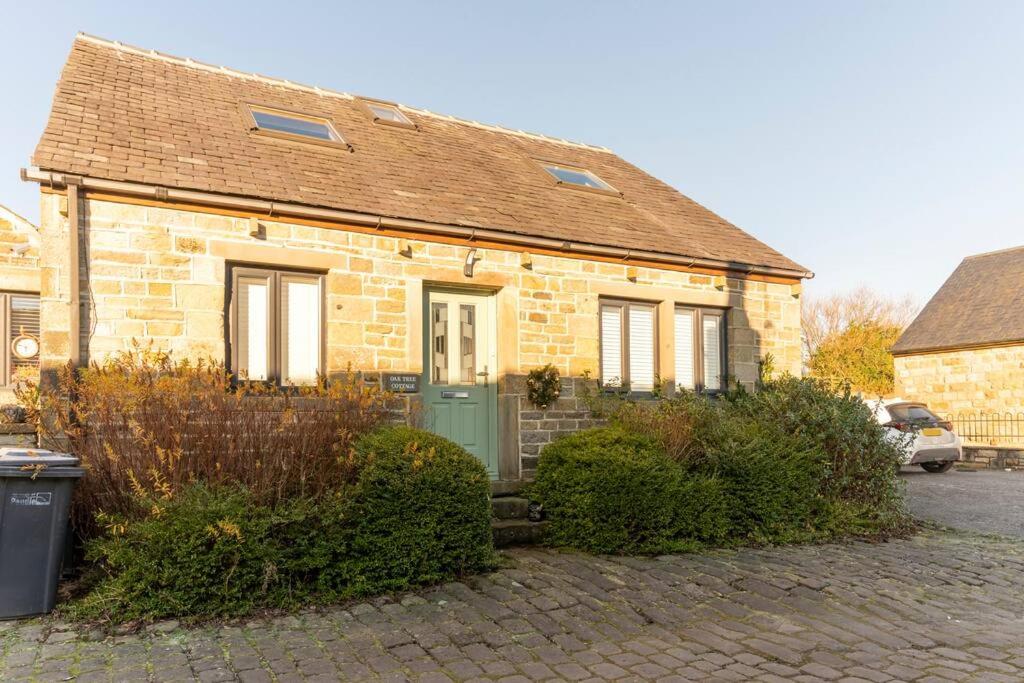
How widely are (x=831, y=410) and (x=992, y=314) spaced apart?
17.0 m

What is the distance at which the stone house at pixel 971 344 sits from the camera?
67.9ft

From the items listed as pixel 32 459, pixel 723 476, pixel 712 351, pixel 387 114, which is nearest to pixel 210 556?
pixel 32 459

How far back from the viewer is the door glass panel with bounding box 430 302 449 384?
8.65 m

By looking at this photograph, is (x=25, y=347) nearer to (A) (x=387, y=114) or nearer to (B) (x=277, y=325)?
(B) (x=277, y=325)

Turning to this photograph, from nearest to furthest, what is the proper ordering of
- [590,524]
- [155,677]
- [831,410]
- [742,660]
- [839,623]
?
1. [155,677]
2. [742,660]
3. [839,623]
4. [590,524]
5. [831,410]

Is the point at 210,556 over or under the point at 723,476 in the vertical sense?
under

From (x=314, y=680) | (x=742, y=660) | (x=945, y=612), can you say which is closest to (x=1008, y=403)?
(x=945, y=612)

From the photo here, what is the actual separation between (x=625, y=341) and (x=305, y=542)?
5.53m

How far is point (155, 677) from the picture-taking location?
4.09 m

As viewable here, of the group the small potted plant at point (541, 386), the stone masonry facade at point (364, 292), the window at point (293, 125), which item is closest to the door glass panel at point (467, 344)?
the stone masonry facade at point (364, 292)

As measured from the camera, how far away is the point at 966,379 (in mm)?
21906

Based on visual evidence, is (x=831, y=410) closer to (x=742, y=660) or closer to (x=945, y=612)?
(x=945, y=612)

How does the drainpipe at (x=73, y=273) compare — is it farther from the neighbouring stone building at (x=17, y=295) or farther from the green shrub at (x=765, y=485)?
the green shrub at (x=765, y=485)

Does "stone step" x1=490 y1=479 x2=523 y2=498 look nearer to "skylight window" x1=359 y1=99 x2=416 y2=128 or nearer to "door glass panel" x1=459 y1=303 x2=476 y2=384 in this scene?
"door glass panel" x1=459 y1=303 x2=476 y2=384
